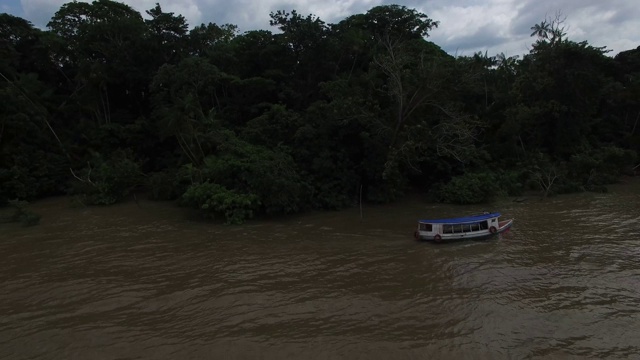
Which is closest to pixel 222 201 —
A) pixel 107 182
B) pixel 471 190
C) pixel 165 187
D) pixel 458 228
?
pixel 165 187

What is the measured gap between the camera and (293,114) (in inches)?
931

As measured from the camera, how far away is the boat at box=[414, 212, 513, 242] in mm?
14945

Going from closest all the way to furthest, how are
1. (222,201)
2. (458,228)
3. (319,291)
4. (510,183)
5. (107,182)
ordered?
(319,291) → (458,228) → (222,201) → (107,182) → (510,183)

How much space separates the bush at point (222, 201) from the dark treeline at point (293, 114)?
0.30 feet

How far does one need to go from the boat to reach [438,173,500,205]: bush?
6101 mm

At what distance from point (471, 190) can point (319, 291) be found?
13492 mm

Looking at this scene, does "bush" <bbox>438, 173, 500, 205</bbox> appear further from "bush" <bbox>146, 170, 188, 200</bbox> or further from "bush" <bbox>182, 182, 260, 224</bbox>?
"bush" <bbox>146, 170, 188, 200</bbox>

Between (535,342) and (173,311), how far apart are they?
833 centimetres

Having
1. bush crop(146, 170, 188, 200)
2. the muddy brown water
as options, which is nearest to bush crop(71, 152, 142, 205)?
bush crop(146, 170, 188, 200)

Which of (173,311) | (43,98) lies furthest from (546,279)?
(43,98)

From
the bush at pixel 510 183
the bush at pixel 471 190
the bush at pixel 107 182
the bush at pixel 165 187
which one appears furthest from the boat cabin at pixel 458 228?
the bush at pixel 107 182

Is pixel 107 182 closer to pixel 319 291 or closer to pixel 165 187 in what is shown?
pixel 165 187

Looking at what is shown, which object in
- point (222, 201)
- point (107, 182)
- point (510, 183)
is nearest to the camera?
point (222, 201)

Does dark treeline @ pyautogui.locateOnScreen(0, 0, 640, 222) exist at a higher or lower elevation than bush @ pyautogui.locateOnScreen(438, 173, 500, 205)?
higher
